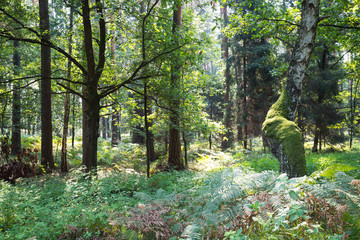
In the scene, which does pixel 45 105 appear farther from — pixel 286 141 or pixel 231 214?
pixel 286 141

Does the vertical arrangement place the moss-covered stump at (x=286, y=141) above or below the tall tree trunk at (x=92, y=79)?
below

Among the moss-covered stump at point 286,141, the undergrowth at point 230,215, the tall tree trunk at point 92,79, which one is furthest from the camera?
the tall tree trunk at point 92,79

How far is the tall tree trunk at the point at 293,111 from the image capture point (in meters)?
4.08

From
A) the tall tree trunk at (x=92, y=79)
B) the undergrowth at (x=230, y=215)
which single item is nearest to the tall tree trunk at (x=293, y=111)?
the undergrowth at (x=230, y=215)

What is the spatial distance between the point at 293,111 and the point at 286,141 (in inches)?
38.7

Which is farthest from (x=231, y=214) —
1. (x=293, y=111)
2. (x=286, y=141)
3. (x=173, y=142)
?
(x=173, y=142)

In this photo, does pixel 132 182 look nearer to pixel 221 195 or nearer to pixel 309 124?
pixel 221 195

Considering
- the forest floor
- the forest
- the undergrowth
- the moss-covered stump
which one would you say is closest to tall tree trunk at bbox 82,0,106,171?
the forest

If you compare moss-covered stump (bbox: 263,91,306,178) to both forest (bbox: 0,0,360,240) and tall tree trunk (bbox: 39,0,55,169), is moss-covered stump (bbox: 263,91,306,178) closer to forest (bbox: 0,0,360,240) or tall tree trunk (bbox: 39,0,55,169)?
forest (bbox: 0,0,360,240)

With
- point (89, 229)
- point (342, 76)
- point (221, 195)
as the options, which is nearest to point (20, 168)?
point (89, 229)

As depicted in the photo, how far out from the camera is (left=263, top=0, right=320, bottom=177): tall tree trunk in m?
4.08

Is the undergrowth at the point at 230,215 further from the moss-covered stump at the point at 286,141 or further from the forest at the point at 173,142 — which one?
the moss-covered stump at the point at 286,141

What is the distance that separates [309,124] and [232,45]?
824 centimetres

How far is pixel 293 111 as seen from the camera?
4.74 metres
